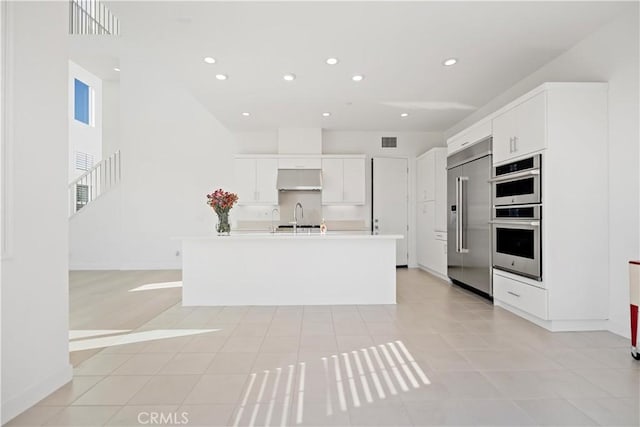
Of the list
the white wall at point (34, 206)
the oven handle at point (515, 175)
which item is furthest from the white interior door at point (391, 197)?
the white wall at point (34, 206)

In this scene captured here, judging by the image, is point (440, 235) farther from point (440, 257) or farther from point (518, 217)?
point (518, 217)

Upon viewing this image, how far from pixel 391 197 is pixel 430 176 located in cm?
102

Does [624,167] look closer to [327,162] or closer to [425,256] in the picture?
[425,256]

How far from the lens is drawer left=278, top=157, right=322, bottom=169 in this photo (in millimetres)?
6500

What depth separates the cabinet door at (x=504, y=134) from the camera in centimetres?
361

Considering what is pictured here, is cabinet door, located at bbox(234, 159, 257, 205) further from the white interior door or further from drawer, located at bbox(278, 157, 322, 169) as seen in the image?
the white interior door

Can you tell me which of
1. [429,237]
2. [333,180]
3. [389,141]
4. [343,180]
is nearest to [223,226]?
[333,180]

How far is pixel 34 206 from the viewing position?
192 centimetres

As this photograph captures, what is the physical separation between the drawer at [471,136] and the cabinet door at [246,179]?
3.47m

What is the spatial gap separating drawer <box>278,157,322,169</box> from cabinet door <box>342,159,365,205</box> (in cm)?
53

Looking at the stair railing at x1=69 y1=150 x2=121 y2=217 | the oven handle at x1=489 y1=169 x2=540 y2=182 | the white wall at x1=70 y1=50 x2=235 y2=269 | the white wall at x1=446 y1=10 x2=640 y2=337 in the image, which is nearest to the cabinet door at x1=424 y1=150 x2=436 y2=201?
the oven handle at x1=489 y1=169 x2=540 y2=182

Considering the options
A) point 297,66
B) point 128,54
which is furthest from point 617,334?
point 128,54

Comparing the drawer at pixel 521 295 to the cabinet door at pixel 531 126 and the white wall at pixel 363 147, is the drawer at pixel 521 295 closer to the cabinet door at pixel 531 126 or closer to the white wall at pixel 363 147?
the cabinet door at pixel 531 126

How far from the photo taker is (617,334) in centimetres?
Result: 301
